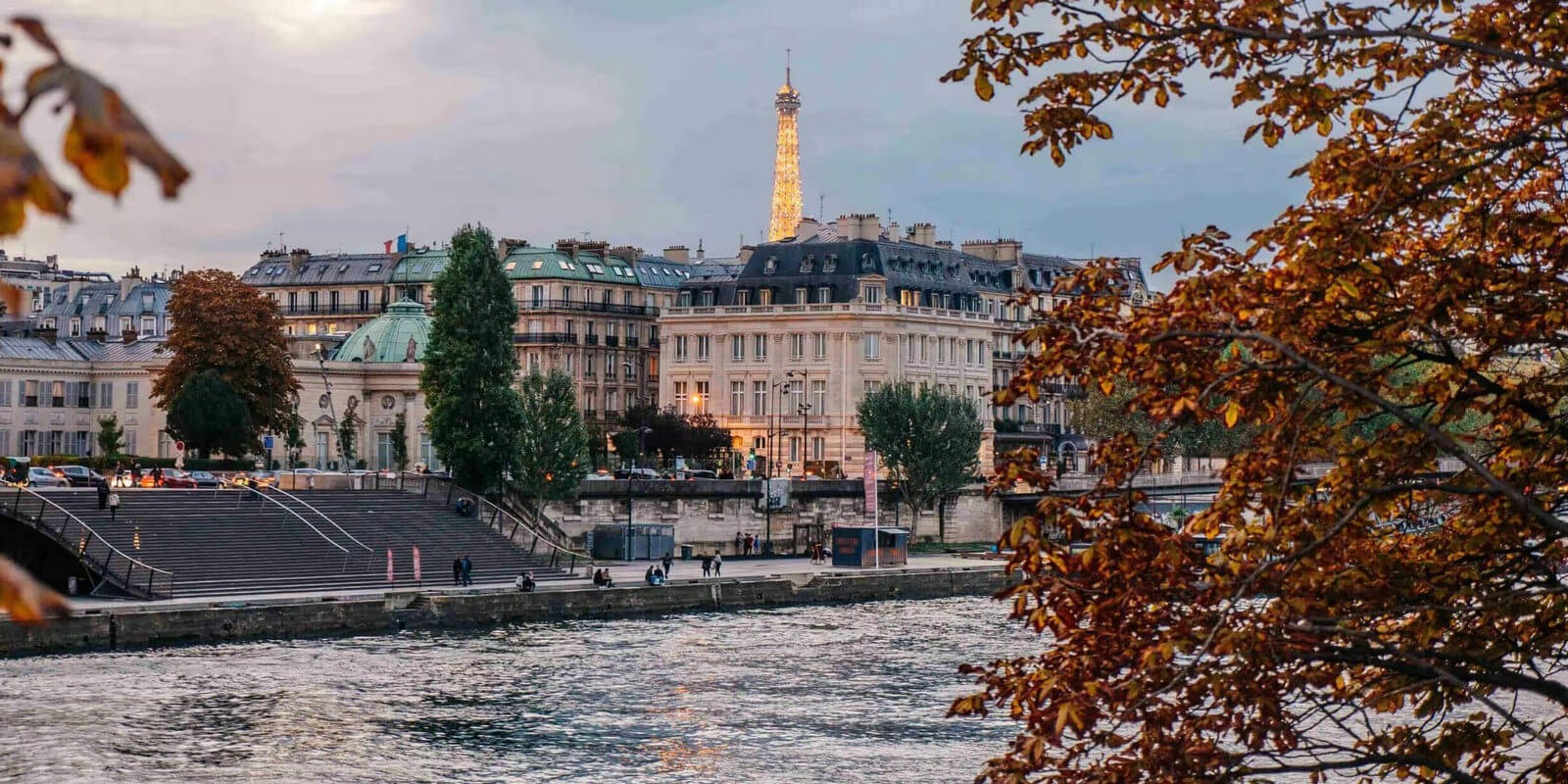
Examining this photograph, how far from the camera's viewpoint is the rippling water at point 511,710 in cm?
3859

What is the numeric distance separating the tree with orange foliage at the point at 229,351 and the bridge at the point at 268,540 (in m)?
13.6

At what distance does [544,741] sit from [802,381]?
3139 inches

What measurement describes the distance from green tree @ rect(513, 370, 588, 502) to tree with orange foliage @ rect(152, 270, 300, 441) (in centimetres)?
1598

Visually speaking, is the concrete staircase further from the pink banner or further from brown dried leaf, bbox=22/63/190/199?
brown dried leaf, bbox=22/63/190/199

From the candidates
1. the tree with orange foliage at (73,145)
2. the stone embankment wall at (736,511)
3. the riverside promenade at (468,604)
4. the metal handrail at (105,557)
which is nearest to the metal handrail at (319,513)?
the riverside promenade at (468,604)

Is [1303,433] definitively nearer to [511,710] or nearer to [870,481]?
[511,710]

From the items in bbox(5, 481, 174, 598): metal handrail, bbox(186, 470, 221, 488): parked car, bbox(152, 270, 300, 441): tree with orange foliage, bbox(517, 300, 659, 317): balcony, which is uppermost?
bbox(517, 300, 659, 317): balcony

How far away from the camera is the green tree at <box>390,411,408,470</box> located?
3996 inches

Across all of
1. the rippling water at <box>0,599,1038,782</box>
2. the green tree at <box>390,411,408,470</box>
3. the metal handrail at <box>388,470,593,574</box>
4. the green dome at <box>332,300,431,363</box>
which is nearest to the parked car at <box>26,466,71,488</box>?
the metal handrail at <box>388,470,593,574</box>

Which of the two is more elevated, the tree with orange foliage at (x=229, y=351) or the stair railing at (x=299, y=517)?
the tree with orange foliage at (x=229, y=351)

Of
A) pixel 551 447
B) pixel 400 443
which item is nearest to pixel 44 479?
pixel 551 447

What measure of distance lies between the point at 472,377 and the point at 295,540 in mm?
14217

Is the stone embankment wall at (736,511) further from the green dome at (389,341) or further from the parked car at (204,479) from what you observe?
the green dome at (389,341)

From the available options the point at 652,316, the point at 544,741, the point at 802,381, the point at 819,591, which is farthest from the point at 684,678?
the point at 652,316
